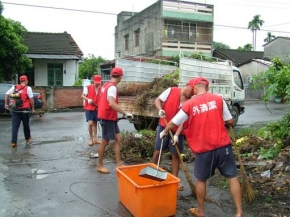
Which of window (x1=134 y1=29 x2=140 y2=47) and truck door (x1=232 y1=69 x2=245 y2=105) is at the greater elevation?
window (x1=134 y1=29 x2=140 y2=47)

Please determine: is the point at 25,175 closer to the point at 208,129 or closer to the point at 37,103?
the point at 208,129

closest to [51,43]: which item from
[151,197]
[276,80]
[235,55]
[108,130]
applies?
[235,55]

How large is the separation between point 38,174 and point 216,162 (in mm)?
3376

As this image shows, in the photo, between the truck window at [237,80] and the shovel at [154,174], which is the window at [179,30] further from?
the shovel at [154,174]

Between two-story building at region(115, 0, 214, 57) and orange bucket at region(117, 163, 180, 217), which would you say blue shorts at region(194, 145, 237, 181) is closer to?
orange bucket at region(117, 163, 180, 217)

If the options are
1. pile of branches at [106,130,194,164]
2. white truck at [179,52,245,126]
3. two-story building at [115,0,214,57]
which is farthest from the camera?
two-story building at [115,0,214,57]

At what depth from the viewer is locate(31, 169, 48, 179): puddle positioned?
559 centimetres

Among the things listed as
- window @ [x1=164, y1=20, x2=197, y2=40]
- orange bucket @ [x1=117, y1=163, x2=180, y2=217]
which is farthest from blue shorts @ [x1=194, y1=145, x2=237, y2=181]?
window @ [x1=164, y1=20, x2=197, y2=40]

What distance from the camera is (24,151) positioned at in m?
7.62

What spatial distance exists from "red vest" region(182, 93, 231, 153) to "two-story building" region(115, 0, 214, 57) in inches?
1018

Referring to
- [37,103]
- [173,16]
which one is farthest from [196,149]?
[173,16]

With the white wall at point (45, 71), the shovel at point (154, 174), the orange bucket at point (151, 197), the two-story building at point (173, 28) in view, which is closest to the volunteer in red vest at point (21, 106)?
the orange bucket at point (151, 197)

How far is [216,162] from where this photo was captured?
3822 millimetres

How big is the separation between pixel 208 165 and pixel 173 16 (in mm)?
26652
